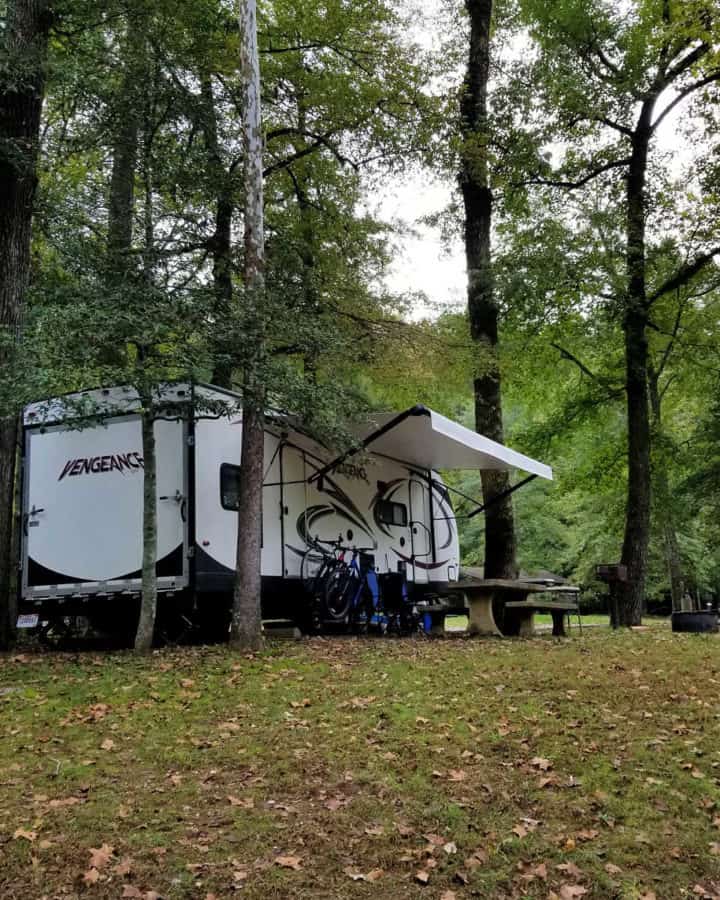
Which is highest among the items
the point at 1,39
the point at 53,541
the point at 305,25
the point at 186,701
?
the point at 305,25

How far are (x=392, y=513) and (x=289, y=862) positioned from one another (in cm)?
1024

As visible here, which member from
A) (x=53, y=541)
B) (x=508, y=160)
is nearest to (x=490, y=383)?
(x=508, y=160)

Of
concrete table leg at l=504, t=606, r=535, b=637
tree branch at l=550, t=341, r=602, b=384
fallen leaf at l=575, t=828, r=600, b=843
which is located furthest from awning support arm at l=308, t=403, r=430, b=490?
tree branch at l=550, t=341, r=602, b=384

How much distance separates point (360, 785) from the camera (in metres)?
4.39

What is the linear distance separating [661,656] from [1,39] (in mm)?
9585

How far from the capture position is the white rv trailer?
30.3ft

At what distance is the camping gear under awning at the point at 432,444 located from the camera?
10.4m

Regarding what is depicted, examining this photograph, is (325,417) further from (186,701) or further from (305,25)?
(305,25)

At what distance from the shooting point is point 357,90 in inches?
533

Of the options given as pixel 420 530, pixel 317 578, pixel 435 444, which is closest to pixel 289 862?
pixel 317 578

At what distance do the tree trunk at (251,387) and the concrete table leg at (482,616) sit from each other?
3963 millimetres

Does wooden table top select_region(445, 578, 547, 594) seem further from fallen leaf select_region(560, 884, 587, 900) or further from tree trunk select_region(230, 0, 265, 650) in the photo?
fallen leaf select_region(560, 884, 587, 900)

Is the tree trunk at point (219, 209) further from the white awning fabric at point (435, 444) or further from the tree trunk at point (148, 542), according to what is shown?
the white awning fabric at point (435, 444)

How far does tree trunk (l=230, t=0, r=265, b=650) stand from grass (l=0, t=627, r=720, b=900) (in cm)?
145
